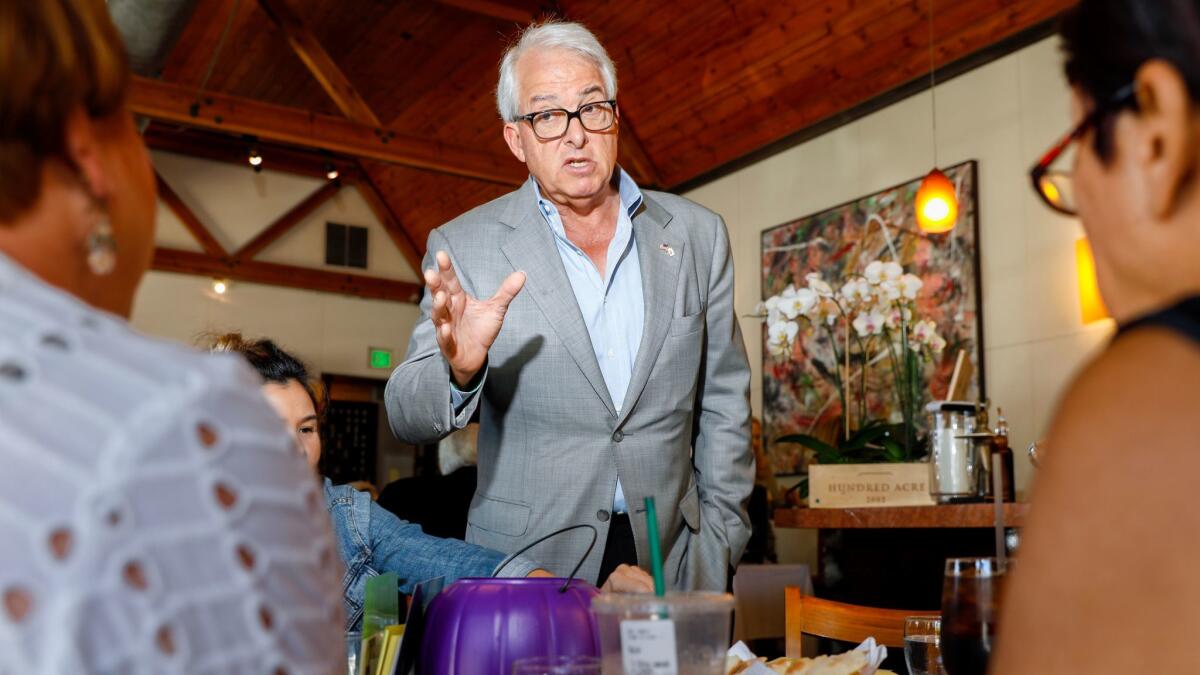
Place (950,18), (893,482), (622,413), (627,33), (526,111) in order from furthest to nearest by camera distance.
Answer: (627,33) < (950,18) < (893,482) < (526,111) < (622,413)

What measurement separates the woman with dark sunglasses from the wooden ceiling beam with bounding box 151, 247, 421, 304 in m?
10.3

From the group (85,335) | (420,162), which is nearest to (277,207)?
(420,162)

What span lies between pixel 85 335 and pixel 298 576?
0.17 meters

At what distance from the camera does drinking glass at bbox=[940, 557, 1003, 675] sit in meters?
0.96

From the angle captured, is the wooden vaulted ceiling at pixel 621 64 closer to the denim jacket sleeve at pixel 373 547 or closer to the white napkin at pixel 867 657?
the denim jacket sleeve at pixel 373 547

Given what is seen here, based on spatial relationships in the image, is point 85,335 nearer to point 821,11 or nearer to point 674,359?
point 674,359

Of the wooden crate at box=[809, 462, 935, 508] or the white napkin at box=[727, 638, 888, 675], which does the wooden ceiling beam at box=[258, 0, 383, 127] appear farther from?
the white napkin at box=[727, 638, 888, 675]

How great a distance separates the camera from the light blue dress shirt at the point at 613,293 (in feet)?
6.78

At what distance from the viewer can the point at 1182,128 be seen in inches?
25.5

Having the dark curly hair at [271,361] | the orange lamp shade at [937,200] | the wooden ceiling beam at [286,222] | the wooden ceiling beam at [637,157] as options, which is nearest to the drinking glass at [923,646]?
the dark curly hair at [271,361]

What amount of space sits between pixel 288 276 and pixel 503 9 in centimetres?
438

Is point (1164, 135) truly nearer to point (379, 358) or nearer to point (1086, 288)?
point (1086, 288)

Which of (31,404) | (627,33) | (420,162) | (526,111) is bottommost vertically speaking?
(31,404)

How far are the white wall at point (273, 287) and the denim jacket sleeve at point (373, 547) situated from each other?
27.8 feet
